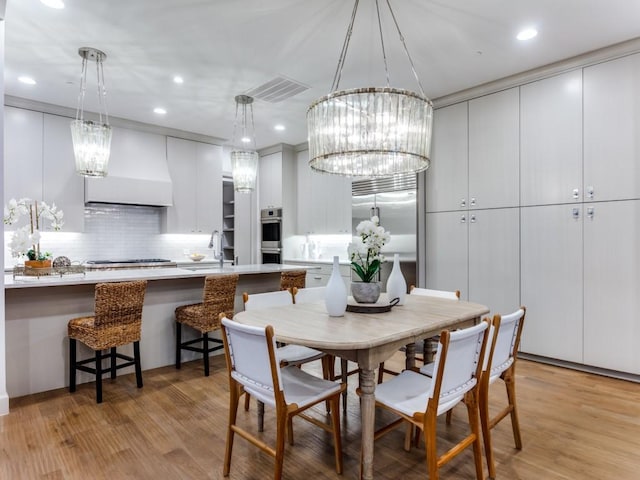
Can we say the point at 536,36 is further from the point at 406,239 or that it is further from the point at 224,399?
the point at 224,399

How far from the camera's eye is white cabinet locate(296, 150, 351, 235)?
240 inches

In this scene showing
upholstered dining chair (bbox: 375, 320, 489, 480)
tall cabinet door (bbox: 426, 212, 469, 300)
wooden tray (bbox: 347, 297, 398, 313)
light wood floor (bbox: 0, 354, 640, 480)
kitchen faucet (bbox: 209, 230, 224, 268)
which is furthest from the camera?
kitchen faucet (bbox: 209, 230, 224, 268)

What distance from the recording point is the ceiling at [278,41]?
2816 mm

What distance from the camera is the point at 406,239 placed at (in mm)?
4742

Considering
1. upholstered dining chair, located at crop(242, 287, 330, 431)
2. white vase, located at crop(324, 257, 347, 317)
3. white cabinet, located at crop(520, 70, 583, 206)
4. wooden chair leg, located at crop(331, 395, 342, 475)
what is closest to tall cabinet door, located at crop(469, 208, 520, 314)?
white cabinet, located at crop(520, 70, 583, 206)

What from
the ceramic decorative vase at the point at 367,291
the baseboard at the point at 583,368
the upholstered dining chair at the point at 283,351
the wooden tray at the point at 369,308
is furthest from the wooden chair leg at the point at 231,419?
the baseboard at the point at 583,368

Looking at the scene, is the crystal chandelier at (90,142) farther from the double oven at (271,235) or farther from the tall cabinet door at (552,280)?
the tall cabinet door at (552,280)

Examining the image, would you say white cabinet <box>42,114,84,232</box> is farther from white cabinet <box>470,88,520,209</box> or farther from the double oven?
white cabinet <box>470,88,520,209</box>

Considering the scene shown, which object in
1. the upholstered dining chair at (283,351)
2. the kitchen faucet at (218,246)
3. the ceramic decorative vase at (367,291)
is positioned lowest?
the upholstered dining chair at (283,351)

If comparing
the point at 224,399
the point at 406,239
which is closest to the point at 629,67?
the point at 406,239

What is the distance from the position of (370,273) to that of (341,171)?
30.8 inches

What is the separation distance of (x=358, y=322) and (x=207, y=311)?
179 cm

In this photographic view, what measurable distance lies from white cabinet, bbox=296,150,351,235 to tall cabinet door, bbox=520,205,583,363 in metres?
2.72

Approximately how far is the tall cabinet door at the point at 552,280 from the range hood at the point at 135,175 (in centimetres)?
472
